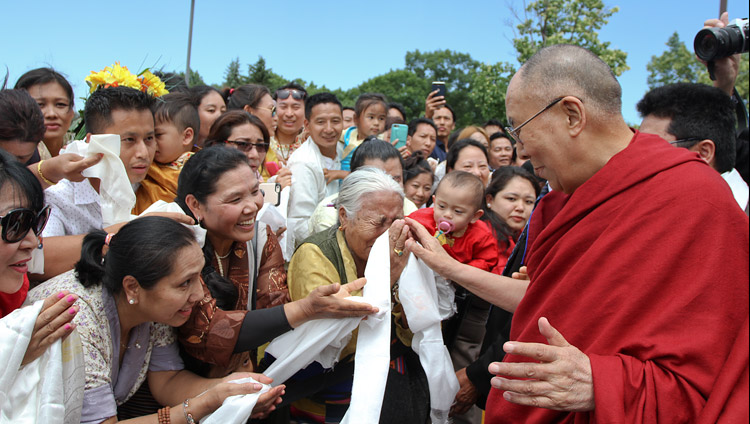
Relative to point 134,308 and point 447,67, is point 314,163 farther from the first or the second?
point 447,67

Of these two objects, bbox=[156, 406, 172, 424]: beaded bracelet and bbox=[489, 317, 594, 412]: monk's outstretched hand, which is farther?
bbox=[156, 406, 172, 424]: beaded bracelet

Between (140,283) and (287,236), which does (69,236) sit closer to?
(140,283)

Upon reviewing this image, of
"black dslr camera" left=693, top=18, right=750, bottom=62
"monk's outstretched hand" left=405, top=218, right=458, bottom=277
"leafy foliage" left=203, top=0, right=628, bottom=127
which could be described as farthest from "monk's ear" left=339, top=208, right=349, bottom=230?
"leafy foliage" left=203, top=0, right=628, bottom=127

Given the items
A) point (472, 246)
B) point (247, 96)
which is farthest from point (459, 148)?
point (247, 96)

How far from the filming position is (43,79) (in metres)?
3.81

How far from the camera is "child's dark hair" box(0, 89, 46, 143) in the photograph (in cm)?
287

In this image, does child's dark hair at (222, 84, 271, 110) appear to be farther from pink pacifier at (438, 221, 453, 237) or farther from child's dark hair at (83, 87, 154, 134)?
pink pacifier at (438, 221, 453, 237)

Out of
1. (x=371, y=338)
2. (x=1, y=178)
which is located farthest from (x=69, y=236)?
(x=371, y=338)

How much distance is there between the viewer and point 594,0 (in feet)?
72.5

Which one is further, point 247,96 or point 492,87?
point 492,87

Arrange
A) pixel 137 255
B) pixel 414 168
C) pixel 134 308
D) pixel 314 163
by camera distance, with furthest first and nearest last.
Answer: pixel 414 168 < pixel 314 163 < pixel 134 308 < pixel 137 255

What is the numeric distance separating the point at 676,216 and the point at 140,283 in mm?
2118

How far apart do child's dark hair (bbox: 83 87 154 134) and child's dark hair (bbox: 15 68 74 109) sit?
0.91 meters

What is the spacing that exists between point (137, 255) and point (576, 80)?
6.45 feet
